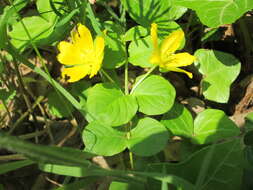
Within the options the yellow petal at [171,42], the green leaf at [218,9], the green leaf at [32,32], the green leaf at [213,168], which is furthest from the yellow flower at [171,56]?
the green leaf at [32,32]

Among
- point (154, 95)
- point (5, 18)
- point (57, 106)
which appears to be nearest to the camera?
point (5, 18)

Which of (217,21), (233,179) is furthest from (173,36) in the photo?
(233,179)

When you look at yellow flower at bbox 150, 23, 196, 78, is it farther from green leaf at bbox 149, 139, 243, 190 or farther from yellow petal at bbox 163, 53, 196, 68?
green leaf at bbox 149, 139, 243, 190

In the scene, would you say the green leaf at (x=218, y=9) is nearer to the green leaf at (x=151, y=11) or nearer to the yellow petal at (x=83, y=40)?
the green leaf at (x=151, y=11)

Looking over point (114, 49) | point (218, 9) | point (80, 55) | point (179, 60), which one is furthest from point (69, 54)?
point (218, 9)

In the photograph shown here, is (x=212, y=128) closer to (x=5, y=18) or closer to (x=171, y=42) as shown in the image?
(x=171, y=42)

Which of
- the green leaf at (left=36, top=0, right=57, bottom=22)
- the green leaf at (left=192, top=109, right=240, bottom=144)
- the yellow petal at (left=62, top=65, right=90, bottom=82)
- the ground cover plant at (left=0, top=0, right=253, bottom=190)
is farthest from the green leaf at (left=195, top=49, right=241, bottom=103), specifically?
the green leaf at (left=36, top=0, right=57, bottom=22)
